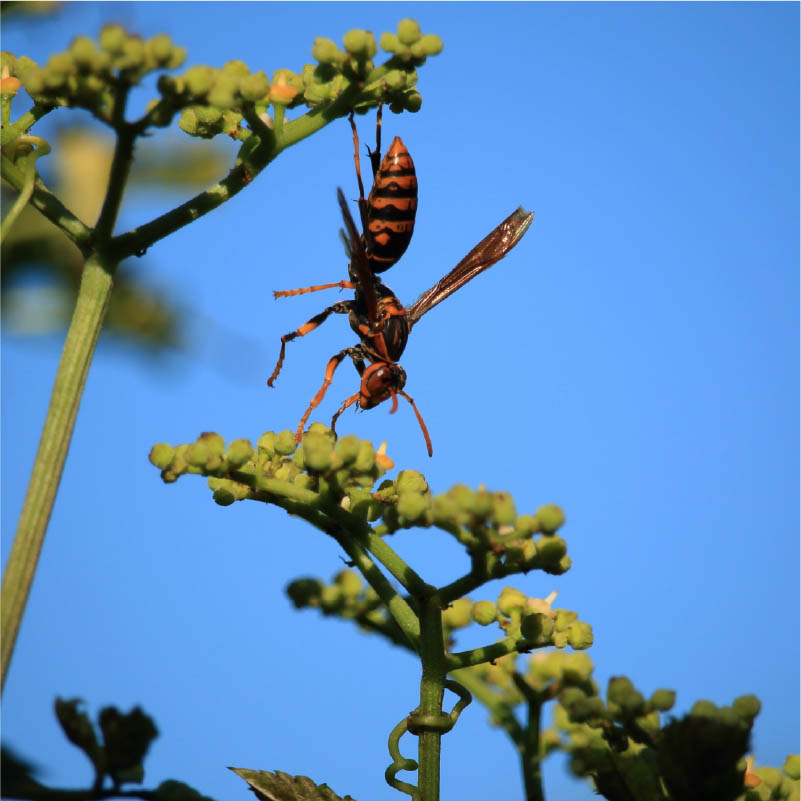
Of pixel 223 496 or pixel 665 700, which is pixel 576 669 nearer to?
pixel 665 700

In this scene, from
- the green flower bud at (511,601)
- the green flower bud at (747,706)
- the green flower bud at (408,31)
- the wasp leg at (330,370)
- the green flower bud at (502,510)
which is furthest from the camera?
the wasp leg at (330,370)

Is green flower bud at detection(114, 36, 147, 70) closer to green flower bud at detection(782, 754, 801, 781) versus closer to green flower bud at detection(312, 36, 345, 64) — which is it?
green flower bud at detection(312, 36, 345, 64)

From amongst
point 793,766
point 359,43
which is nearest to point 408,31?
point 359,43

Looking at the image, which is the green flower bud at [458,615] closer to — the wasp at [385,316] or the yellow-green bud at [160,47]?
the wasp at [385,316]

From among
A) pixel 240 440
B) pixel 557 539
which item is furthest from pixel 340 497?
pixel 557 539

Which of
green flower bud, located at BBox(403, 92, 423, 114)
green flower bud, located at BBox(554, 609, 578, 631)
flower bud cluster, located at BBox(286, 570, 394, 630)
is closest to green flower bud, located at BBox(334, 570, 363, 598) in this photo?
flower bud cluster, located at BBox(286, 570, 394, 630)

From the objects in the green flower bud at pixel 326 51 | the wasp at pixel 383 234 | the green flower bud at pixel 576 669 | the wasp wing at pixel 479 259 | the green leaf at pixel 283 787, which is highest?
the wasp wing at pixel 479 259

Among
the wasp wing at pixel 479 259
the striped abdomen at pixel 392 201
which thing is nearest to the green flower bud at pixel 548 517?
the striped abdomen at pixel 392 201

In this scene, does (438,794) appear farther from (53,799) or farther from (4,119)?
(4,119)
